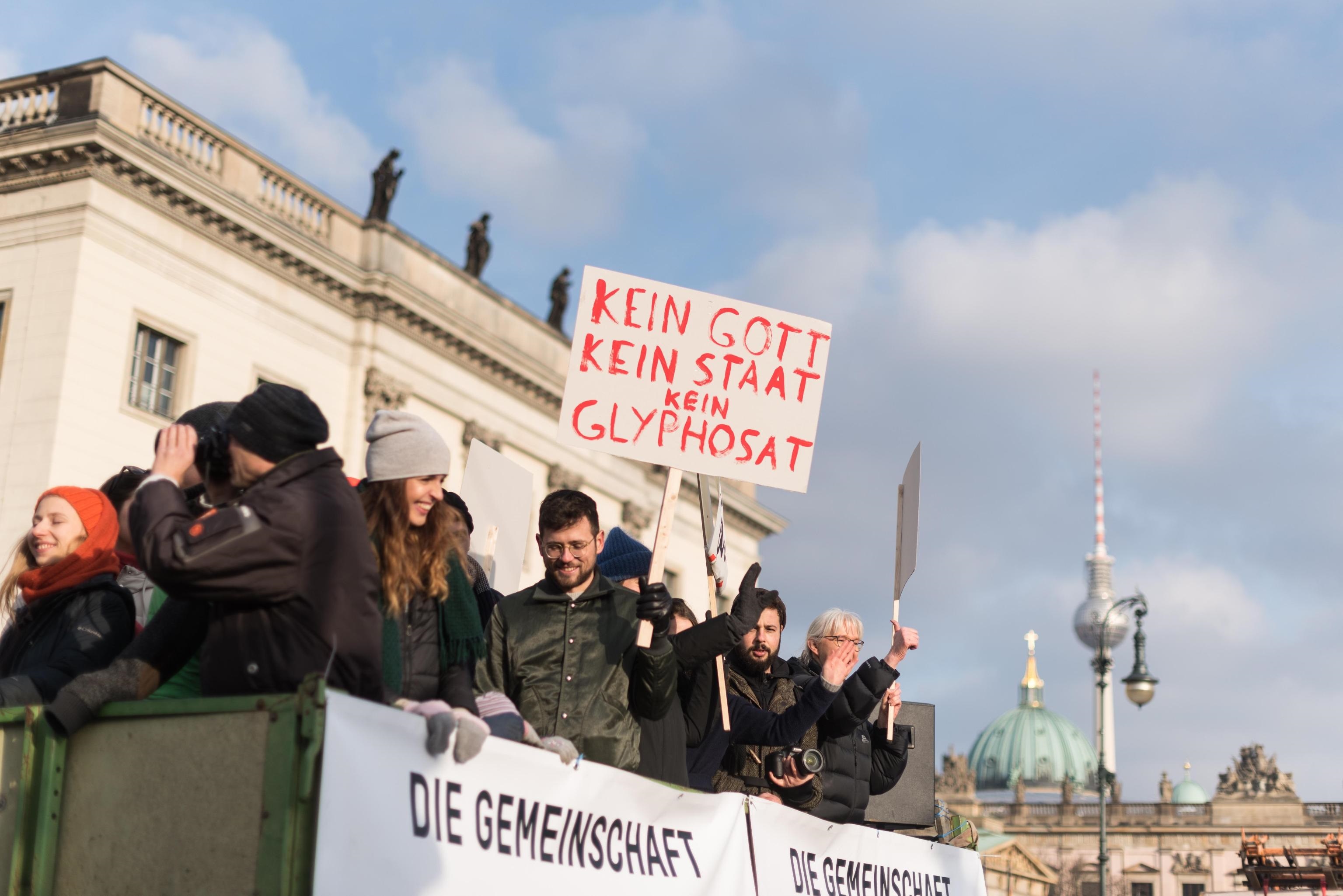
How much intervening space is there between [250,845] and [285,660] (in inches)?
17.1

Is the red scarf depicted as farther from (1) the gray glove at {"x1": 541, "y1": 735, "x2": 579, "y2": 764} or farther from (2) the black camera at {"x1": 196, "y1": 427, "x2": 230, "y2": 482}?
(1) the gray glove at {"x1": 541, "y1": 735, "x2": 579, "y2": 764}

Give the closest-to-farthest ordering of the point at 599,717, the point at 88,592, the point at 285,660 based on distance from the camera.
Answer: the point at 285,660 → the point at 88,592 → the point at 599,717

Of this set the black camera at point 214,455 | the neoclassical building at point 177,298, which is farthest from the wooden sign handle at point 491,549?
the neoclassical building at point 177,298

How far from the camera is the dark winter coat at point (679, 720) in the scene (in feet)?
17.4

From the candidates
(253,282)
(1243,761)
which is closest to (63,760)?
(253,282)

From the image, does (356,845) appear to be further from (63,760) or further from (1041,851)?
(1041,851)

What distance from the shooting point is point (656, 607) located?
195 inches

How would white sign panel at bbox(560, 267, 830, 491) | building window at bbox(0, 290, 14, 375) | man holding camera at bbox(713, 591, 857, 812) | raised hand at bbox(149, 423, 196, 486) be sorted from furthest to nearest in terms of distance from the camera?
building window at bbox(0, 290, 14, 375) < man holding camera at bbox(713, 591, 857, 812) < white sign panel at bbox(560, 267, 830, 491) < raised hand at bbox(149, 423, 196, 486)

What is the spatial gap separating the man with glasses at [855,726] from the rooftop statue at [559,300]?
34.5 metres

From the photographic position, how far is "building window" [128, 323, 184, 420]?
2750 cm

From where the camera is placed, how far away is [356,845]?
3463 millimetres

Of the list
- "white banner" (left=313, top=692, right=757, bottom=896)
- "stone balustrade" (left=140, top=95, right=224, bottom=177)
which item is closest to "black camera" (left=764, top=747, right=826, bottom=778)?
"white banner" (left=313, top=692, right=757, bottom=896)

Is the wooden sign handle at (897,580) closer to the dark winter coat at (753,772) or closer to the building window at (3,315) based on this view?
the dark winter coat at (753,772)

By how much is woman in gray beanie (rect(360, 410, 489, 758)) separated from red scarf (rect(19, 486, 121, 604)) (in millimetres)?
805
